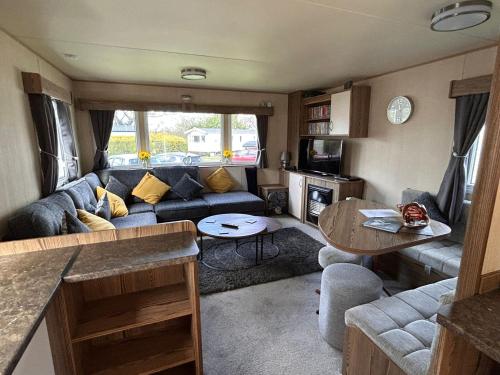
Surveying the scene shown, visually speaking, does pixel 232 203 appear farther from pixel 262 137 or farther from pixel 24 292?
pixel 24 292

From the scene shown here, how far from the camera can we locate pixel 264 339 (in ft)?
6.48

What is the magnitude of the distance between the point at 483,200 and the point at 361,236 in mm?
1197

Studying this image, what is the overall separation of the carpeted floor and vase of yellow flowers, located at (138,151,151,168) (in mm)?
2826

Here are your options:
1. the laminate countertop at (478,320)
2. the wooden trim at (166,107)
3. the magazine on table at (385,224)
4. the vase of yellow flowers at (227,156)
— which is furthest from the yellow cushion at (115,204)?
the laminate countertop at (478,320)

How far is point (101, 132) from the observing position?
164 inches

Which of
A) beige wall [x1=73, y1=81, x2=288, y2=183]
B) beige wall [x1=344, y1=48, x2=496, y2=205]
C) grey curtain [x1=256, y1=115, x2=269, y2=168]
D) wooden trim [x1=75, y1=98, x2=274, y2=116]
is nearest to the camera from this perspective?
beige wall [x1=344, y1=48, x2=496, y2=205]

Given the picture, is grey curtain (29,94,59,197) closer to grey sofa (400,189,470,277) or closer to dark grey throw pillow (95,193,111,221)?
dark grey throw pillow (95,193,111,221)

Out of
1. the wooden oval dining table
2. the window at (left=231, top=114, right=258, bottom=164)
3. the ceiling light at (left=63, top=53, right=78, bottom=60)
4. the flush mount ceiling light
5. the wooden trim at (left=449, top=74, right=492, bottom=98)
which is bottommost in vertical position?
the wooden oval dining table

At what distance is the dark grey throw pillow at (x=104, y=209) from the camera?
307 centimetres

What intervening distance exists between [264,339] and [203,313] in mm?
581

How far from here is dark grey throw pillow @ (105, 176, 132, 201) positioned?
394 centimetres

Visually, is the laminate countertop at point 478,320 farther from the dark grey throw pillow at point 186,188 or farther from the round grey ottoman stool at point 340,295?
the dark grey throw pillow at point 186,188

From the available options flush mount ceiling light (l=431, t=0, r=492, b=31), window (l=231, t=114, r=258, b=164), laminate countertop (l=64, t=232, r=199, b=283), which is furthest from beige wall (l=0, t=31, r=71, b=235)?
flush mount ceiling light (l=431, t=0, r=492, b=31)

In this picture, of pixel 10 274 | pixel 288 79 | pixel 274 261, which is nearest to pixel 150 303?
pixel 10 274
